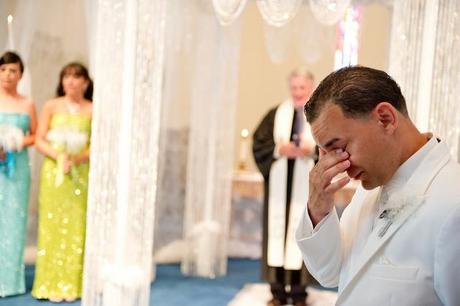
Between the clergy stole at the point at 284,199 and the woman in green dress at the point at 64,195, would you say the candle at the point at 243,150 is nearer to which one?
the clergy stole at the point at 284,199

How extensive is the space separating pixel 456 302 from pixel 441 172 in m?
0.29

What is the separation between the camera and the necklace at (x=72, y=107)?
4273mm

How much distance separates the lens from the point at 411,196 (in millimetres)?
1315

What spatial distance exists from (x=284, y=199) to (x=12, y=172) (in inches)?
77.3

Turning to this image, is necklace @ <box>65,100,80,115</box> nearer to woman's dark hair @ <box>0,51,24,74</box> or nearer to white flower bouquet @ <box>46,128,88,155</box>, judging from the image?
white flower bouquet @ <box>46,128,88,155</box>

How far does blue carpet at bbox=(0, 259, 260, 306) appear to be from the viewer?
423 cm

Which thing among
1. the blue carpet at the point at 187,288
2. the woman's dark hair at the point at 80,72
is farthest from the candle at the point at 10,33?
the blue carpet at the point at 187,288

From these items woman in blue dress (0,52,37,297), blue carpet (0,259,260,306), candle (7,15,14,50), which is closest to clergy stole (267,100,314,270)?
blue carpet (0,259,260,306)

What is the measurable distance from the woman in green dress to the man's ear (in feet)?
10.6

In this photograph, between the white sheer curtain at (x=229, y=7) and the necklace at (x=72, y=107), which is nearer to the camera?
the white sheer curtain at (x=229, y=7)

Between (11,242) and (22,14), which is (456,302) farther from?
(22,14)

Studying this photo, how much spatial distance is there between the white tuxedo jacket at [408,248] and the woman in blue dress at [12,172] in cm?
323

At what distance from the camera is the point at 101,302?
350 centimetres

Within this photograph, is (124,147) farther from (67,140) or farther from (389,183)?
(389,183)
